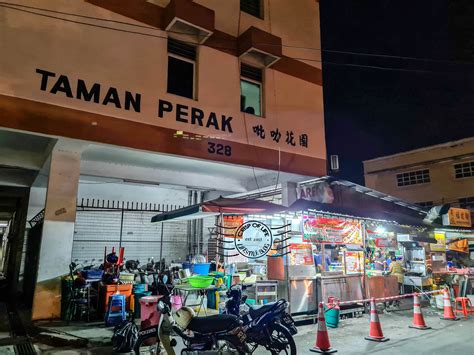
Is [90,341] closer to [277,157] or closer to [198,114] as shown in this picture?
[198,114]

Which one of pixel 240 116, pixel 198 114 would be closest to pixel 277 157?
pixel 240 116

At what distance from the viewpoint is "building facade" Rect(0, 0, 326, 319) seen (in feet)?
26.0

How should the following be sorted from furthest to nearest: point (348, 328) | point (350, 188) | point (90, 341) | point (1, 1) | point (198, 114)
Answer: point (350, 188) → point (198, 114) → point (348, 328) → point (1, 1) → point (90, 341)

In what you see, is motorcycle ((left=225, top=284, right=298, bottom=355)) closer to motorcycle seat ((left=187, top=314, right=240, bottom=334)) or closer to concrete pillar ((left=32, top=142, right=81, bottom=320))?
motorcycle seat ((left=187, top=314, right=240, bottom=334))

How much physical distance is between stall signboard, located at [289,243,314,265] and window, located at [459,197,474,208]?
22316 mm

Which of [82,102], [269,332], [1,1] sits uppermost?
[1,1]

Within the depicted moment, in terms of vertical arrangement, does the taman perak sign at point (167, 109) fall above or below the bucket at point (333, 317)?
above

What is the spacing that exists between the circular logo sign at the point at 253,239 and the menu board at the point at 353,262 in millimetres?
4749

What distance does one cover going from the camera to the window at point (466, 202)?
26.4m

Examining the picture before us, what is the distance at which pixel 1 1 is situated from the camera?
25.0 ft

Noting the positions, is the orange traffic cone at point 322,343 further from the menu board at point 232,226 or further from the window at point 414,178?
the window at point 414,178

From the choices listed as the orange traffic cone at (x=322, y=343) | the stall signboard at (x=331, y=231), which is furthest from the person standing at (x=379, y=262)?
the orange traffic cone at (x=322, y=343)

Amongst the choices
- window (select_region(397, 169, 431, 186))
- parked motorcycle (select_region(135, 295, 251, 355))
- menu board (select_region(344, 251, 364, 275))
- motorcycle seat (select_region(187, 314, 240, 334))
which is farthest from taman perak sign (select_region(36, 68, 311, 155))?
window (select_region(397, 169, 431, 186))

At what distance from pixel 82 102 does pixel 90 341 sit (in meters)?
5.41
